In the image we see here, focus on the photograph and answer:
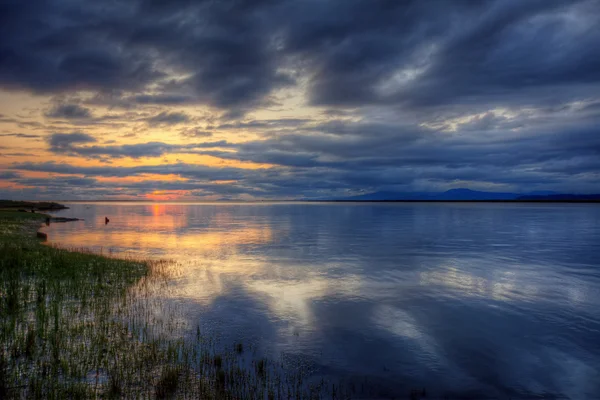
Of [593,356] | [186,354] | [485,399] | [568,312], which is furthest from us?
[568,312]

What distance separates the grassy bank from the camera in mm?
11438

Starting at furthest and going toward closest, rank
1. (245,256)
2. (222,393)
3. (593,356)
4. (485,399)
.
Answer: (245,256) → (593,356) → (485,399) → (222,393)

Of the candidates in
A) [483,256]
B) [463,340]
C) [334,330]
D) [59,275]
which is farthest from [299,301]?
[483,256]

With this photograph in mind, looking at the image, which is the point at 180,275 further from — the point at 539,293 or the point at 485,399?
the point at 539,293

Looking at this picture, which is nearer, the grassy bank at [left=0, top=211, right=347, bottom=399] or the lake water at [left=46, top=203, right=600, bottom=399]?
the grassy bank at [left=0, top=211, right=347, bottom=399]

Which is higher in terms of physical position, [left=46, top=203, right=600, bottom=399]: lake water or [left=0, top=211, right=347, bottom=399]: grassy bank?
[left=0, top=211, right=347, bottom=399]: grassy bank

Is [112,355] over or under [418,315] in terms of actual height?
over

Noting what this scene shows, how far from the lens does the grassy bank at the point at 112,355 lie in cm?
1144

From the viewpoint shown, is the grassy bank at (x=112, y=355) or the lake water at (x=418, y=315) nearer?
the grassy bank at (x=112, y=355)

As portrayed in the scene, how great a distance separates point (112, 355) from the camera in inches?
542

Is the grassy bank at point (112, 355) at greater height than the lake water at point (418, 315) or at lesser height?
greater

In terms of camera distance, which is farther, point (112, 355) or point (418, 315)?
point (418, 315)

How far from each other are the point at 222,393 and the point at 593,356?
621 inches

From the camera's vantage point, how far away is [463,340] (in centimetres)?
1808
